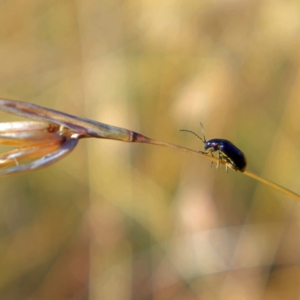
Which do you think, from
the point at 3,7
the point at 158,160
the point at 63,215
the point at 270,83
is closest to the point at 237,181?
the point at 158,160

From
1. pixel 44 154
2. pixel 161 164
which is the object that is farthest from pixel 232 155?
pixel 161 164

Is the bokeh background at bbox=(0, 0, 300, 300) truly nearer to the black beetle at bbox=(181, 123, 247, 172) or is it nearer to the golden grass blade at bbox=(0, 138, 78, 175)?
the black beetle at bbox=(181, 123, 247, 172)

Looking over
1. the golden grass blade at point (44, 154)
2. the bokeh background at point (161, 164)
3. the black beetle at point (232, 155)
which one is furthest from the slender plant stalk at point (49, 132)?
the bokeh background at point (161, 164)

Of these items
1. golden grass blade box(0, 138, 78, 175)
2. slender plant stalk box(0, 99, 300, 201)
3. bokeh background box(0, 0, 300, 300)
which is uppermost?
slender plant stalk box(0, 99, 300, 201)

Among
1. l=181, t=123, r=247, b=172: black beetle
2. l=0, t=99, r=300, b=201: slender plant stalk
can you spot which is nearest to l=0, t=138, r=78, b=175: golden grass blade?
l=0, t=99, r=300, b=201: slender plant stalk

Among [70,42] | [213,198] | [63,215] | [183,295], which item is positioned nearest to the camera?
[183,295]

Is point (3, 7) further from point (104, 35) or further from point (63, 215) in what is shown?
point (63, 215)
